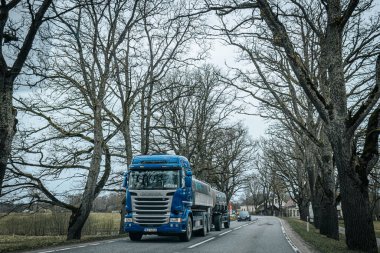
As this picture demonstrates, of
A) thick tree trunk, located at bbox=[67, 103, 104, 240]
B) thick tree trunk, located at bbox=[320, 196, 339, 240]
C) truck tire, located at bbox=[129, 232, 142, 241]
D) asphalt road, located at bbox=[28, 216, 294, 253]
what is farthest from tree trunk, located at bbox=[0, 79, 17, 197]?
thick tree trunk, located at bbox=[320, 196, 339, 240]

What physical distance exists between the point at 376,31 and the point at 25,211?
1659 cm

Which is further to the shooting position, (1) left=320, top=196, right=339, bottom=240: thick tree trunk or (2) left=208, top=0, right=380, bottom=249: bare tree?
(1) left=320, top=196, right=339, bottom=240: thick tree trunk

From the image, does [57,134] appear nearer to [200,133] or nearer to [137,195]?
[137,195]

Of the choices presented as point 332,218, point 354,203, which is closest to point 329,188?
point 332,218

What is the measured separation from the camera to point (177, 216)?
15.5 metres

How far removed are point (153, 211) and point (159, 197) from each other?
610mm

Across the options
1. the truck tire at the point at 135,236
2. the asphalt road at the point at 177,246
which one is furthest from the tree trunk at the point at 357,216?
the truck tire at the point at 135,236

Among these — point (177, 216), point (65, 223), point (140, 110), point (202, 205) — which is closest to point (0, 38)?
point (177, 216)

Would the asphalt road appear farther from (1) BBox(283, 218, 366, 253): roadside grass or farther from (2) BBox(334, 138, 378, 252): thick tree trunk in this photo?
(2) BBox(334, 138, 378, 252): thick tree trunk

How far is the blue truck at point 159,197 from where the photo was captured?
A: 50.9ft

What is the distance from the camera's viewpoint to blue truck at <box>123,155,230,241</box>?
50.9ft

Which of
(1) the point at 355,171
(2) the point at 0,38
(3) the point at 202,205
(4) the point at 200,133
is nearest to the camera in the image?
(2) the point at 0,38

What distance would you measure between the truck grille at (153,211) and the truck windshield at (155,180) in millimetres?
508

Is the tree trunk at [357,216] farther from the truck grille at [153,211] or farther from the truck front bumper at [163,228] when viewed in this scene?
the truck grille at [153,211]
